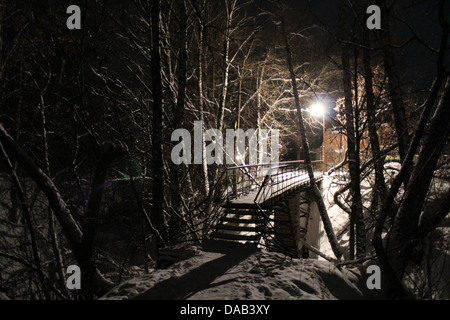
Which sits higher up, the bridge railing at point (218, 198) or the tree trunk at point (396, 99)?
the tree trunk at point (396, 99)

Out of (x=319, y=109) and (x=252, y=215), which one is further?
(x=319, y=109)

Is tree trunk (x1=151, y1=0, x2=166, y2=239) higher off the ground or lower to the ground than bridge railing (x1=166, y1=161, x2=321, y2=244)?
higher

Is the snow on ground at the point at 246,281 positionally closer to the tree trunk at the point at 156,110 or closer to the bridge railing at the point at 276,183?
the tree trunk at the point at 156,110

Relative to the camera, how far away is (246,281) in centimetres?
511

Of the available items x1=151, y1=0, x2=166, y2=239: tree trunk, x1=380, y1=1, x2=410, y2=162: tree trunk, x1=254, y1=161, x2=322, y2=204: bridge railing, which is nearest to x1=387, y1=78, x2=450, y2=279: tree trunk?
x1=380, y1=1, x2=410, y2=162: tree trunk

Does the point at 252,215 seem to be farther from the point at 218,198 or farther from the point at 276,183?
the point at 218,198

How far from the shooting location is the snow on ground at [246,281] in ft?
15.4

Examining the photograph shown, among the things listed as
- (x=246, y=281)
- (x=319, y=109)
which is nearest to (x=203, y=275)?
(x=246, y=281)

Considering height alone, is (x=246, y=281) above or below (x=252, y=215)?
below

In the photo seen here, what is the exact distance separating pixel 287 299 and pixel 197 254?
2894 millimetres

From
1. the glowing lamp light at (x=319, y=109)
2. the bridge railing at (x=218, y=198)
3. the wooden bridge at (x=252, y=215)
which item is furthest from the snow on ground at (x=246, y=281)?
the glowing lamp light at (x=319, y=109)

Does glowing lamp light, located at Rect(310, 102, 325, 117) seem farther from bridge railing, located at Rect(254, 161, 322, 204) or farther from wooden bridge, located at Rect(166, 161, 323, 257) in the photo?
wooden bridge, located at Rect(166, 161, 323, 257)

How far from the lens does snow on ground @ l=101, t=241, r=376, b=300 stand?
4688 mm
